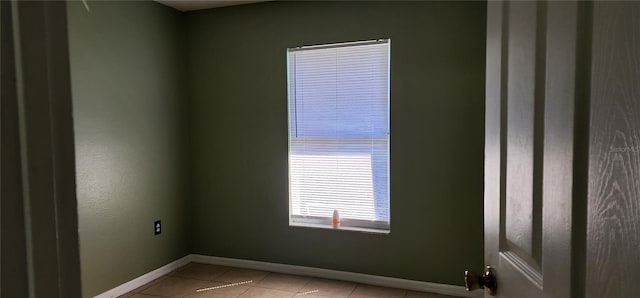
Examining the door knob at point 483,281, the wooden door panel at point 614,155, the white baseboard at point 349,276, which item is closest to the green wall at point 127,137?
the white baseboard at point 349,276

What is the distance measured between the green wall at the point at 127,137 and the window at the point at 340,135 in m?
1.10

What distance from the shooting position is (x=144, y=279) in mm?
3334

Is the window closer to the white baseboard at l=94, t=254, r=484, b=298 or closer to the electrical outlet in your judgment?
the white baseboard at l=94, t=254, r=484, b=298

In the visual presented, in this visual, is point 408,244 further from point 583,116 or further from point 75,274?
point 75,274

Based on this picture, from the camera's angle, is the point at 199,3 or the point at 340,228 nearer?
the point at 340,228

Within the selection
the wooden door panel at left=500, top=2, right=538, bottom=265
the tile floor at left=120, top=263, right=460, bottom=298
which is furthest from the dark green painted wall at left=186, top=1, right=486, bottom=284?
the wooden door panel at left=500, top=2, right=538, bottom=265

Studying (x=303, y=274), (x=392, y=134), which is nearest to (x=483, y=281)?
(x=392, y=134)

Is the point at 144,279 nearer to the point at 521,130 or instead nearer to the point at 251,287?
the point at 251,287

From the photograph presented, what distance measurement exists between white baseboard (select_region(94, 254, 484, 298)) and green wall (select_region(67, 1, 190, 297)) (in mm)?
63

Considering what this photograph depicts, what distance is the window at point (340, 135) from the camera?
324 cm

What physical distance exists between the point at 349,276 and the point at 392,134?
1.25m

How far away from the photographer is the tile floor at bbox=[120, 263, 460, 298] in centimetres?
310

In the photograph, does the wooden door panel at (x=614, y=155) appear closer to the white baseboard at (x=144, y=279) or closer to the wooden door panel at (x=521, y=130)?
the wooden door panel at (x=521, y=130)

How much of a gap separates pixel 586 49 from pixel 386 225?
2826 millimetres
